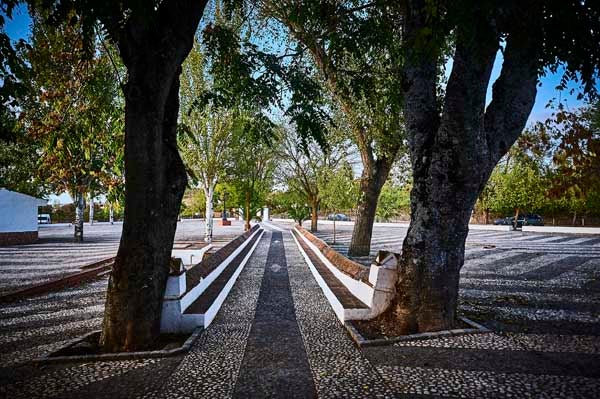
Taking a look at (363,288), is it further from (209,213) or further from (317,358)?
(209,213)

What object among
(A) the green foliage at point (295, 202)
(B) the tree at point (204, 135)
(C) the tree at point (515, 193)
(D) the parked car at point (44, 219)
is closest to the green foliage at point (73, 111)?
(B) the tree at point (204, 135)

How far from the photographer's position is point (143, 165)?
436 cm

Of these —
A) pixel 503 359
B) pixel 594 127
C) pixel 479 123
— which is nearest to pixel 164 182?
pixel 479 123

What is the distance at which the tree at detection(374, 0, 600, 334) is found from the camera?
445cm

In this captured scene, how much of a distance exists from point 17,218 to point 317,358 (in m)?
23.0

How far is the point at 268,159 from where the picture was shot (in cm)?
3069

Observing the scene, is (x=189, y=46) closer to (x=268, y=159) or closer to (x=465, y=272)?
(x=465, y=272)

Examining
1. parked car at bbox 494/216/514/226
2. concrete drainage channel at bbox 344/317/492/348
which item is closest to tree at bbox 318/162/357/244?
concrete drainage channel at bbox 344/317/492/348

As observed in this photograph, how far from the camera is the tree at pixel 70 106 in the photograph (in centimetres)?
634

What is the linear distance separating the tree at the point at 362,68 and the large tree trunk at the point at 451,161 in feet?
4.21

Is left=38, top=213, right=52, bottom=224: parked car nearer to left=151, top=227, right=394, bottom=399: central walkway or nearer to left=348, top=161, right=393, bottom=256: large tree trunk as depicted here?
left=348, top=161, right=393, bottom=256: large tree trunk

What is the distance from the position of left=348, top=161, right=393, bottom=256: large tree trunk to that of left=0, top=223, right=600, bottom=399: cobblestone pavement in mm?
5954

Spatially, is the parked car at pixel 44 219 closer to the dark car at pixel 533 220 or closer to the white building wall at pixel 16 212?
the white building wall at pixel 16 212

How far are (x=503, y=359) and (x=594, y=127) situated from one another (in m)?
10.6
